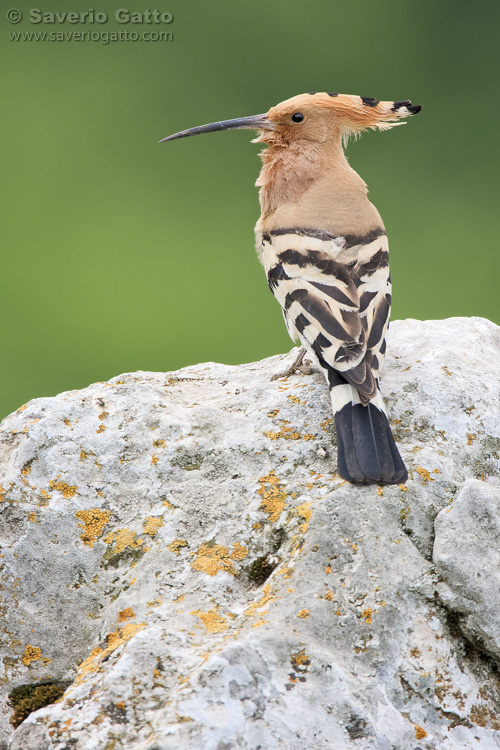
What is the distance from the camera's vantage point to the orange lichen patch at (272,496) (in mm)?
2002

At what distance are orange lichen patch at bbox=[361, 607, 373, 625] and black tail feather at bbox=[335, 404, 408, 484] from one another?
0.34 m

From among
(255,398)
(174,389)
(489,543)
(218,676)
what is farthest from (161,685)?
(174,389)

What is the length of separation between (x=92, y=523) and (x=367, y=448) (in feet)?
2.30

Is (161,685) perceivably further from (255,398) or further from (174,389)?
(174,389)

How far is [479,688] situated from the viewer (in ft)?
5.53

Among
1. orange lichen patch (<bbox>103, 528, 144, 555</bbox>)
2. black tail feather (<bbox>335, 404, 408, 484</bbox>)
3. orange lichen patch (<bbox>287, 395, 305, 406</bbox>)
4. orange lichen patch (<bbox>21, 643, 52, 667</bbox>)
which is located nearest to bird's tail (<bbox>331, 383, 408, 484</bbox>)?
black tail feather (<bbox>335, 404, 408, 484</bbox>)

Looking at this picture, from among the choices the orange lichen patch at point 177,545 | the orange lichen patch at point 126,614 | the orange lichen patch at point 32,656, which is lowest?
the orange lichen patch at point 32,656

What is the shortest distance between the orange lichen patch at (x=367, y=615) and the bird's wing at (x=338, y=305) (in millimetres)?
657

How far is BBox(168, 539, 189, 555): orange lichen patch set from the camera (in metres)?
1.94

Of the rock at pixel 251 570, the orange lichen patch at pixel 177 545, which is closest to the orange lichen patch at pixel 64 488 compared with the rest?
the rock at pixel 251 570

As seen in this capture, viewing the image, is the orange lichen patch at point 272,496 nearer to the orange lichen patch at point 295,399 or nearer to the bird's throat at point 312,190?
the orange lichen patch at point 295,399

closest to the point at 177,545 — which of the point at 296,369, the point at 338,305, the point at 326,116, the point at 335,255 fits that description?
the point at 296,369

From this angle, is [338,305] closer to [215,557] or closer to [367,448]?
[367,448]

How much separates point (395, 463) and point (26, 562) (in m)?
0.92
